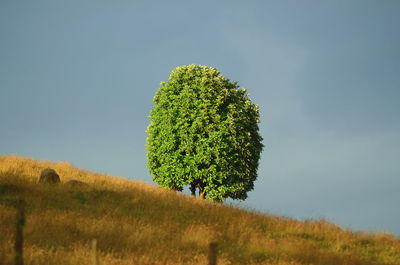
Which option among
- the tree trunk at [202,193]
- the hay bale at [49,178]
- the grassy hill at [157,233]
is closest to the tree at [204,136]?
the tree trunk at [202,193]

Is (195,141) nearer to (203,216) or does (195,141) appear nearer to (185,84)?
(185,84)

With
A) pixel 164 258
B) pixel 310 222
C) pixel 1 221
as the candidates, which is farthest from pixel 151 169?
pixel 164 258

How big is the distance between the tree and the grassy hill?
6.22 meters

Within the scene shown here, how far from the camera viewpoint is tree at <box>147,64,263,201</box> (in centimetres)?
2988

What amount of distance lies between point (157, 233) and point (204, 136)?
14.7m

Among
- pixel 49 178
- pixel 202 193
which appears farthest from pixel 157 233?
pixel 202 193

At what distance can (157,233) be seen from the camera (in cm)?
1614

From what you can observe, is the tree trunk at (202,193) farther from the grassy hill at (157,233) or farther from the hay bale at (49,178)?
the hay bale at (49,178)

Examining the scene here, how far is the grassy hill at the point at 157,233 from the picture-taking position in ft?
43.9

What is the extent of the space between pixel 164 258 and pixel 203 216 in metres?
7.40

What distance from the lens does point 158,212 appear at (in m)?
19.9

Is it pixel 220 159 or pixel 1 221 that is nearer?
pixel 1 221

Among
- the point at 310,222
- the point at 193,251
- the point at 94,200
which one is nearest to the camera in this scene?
the point at 193,251

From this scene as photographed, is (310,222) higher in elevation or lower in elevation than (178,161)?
lower
